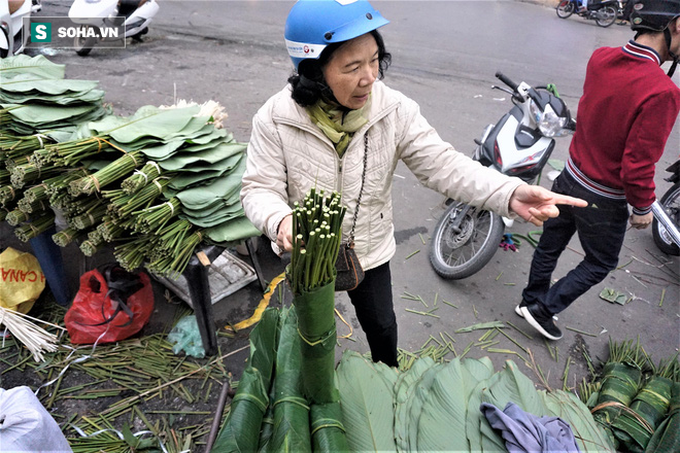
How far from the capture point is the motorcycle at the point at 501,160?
297 cm

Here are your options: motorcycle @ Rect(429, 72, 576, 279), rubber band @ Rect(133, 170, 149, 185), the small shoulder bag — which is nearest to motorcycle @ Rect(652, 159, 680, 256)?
motorcycle @ Rect(429, 72, 576, 279)

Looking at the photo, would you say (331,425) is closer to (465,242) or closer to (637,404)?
(637,404)

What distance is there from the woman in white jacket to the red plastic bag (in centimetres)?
136

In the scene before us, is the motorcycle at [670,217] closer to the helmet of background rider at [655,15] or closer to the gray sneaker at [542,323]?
the gray sneaker at [542,323]

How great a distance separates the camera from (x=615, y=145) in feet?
7.22

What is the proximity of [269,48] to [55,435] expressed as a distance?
7064mm

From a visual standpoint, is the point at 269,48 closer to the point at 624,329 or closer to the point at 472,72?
the point at 472,72

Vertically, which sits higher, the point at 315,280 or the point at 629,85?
the point at 629,85

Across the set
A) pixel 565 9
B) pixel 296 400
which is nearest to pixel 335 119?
pixel 296 400

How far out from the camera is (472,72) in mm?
7023

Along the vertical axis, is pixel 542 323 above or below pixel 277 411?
below

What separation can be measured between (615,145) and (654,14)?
608 millimetres

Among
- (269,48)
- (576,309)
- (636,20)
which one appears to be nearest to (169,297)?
(576,309)

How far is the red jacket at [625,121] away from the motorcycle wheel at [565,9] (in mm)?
10670
